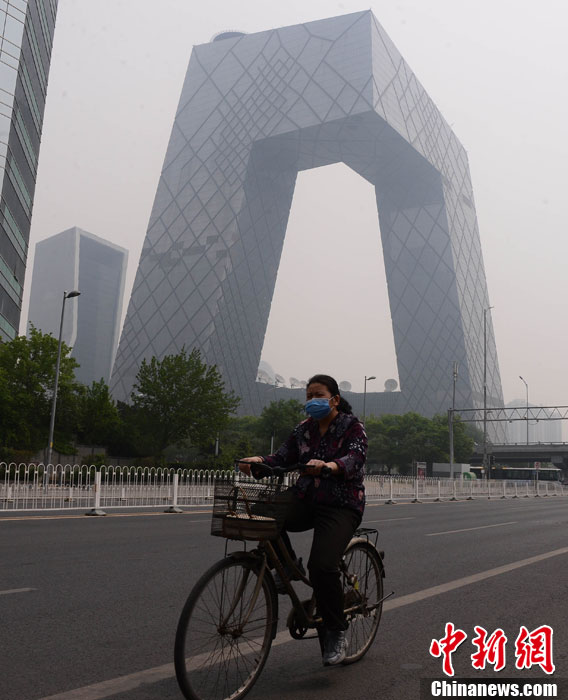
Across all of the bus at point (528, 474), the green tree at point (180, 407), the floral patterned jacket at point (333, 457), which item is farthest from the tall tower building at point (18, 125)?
the bus at point (528, 474)

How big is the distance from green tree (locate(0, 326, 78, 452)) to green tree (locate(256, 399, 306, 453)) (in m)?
33.4

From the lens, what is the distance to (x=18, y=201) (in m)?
47.8

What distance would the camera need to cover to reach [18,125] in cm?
4541

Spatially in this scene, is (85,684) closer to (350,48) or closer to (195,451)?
(195,451)

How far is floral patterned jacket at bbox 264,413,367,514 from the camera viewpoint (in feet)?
14.3

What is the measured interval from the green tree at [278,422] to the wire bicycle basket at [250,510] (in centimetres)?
6544

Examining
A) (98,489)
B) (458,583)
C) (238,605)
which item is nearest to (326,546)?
(238,605)

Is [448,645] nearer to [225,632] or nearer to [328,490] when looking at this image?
[328,490]

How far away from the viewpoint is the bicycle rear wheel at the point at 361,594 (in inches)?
184

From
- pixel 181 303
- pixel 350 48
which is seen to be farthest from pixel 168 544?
pixel 350 48

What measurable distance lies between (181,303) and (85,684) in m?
88.8

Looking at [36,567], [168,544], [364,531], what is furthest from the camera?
[168,544]

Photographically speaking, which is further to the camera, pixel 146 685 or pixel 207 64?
pixel 207 64

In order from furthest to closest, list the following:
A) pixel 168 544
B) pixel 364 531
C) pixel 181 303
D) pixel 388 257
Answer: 1. pixel 388 257
2. pixel 181 303
3. pixel 168 544
4. pixel 364 531
